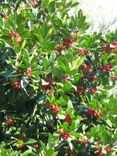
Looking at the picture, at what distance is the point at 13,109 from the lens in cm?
500

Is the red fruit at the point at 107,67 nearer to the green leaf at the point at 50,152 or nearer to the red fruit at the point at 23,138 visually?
the red fruit at the point at 23,138

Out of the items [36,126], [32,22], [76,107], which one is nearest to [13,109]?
[36,126]

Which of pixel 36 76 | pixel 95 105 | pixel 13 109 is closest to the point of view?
pixel 36 76

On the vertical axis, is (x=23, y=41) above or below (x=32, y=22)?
below

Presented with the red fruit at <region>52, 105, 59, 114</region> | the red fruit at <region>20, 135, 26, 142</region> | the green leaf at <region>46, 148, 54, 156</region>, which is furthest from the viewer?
the red fruit at <region>20, 135, 26, 142</region>

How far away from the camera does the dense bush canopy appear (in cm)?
437

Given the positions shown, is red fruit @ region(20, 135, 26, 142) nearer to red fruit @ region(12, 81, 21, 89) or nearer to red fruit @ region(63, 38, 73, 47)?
red fruit @ region(12, 81, 21, 89)

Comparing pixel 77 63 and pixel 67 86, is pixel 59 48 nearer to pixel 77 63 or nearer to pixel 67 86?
pixel 77 63

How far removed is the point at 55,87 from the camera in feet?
14.7

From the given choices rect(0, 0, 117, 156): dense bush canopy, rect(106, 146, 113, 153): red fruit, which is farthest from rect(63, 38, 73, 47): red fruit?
rect(106, 146, 113, 153): red fruit

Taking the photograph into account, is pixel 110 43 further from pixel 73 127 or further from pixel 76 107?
pixel 73 127

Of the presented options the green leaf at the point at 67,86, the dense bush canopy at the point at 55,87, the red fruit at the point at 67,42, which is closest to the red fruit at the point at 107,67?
the dense bush canopy at the point at 55,87

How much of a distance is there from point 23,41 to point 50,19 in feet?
2.71

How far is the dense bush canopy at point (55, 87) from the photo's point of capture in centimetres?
437
